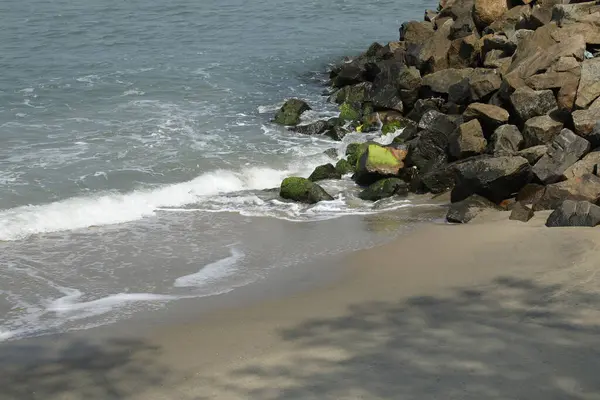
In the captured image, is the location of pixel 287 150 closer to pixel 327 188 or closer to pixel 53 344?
pixel 327 188

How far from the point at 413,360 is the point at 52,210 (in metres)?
9.38

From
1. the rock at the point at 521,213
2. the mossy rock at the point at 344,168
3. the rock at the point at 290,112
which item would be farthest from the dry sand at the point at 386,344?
the rock at the point at 290,112

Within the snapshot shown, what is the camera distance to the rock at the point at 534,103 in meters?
16.1

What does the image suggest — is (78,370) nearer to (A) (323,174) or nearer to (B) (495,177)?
(B) (495,177)

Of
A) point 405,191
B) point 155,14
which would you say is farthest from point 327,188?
point 155,14

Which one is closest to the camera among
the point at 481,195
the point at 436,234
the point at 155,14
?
the point at 436,234

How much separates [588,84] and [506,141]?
81.6 inches

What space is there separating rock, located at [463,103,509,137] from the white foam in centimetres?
601

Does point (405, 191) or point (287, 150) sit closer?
point (405, 191)

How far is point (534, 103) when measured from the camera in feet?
52.7

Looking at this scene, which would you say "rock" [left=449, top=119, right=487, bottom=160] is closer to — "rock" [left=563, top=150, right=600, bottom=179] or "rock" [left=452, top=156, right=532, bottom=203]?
"rock" [left=452, top=156, right=532, bottom=203]

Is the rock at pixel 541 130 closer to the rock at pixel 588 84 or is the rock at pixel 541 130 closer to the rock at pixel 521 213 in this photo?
the rock at pixel 588 84

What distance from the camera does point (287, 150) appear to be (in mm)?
19734

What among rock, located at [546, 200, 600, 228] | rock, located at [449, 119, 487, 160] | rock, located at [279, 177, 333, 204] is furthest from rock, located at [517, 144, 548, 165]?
rock, located at [279, 177, 333, 204]
